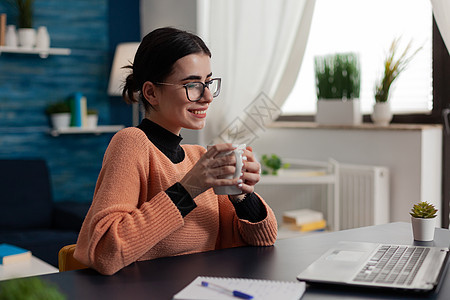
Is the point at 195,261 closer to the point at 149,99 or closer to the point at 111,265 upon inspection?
the point at 111,265

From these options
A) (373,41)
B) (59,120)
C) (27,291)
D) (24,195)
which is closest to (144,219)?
(27,291)

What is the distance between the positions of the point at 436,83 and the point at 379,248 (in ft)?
6.40

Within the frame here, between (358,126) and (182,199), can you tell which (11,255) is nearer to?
(182,199)

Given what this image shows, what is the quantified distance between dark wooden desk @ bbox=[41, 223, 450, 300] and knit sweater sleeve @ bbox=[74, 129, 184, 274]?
0.04 meters

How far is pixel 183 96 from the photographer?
1.35 metres

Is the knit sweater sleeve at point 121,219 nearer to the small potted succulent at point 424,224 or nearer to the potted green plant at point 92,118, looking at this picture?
the small potted succulent at point 424,224

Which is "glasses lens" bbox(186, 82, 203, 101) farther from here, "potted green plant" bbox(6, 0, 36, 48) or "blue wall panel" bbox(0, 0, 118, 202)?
"blue wall panel" bbox(0, 0, 118, 202)

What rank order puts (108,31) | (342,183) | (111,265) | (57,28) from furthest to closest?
(108,31) < (57,28) < (342,183) < (111,265)

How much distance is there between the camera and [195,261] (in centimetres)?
119

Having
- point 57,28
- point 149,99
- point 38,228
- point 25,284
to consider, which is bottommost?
point 38,228

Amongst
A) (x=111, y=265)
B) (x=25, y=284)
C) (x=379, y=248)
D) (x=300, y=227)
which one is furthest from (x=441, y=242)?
(x=300, y=227)

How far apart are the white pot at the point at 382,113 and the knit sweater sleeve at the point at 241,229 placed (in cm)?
177

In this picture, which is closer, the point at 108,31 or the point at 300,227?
the point at 300,227

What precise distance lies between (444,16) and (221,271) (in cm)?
187
